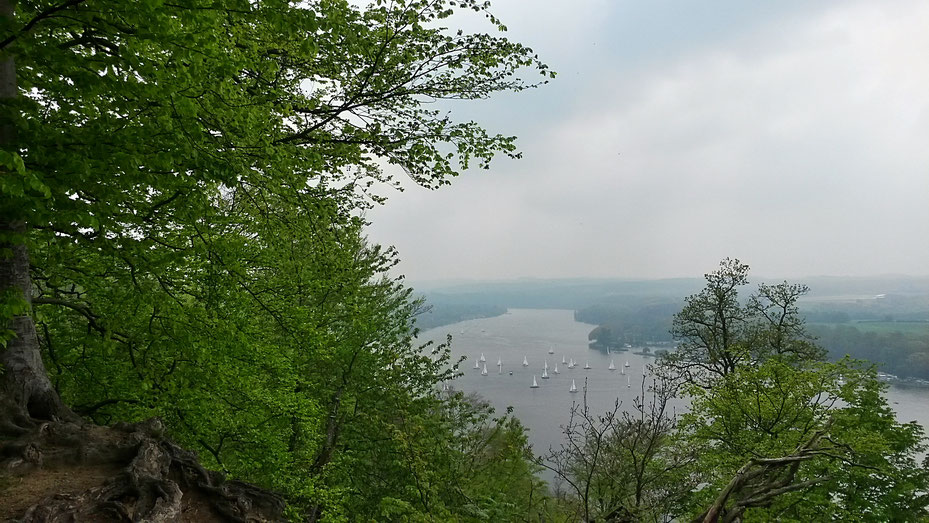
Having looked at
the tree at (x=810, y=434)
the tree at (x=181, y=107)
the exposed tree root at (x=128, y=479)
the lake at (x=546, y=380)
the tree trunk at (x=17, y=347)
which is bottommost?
the lake at (x=546, y=380)

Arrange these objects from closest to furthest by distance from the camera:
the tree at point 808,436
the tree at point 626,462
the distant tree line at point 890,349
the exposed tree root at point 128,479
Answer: the exposed tree root at point 128,479, the tree at point 626,462, the tree at point 808,436, the distant tree line at point 890,349

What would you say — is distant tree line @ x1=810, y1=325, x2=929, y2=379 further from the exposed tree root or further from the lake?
the exposed tree root

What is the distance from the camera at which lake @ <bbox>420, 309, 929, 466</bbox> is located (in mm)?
54566

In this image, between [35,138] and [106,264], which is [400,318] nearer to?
[106,264]

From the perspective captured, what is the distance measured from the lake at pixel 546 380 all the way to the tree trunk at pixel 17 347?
13661 mm

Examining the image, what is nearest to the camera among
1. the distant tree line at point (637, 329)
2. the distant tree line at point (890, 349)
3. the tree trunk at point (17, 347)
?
the tree trunk at point (17, 347)

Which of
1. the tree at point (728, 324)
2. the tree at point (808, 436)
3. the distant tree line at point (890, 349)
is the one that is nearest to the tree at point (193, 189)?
the tree at point (808, 436)

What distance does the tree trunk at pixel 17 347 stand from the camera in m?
4.96

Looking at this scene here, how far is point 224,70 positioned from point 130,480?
12.1 feet

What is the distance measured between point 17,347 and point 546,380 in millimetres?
93781

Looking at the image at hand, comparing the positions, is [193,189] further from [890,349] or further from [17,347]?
[890,349]

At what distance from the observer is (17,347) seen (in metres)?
5.39

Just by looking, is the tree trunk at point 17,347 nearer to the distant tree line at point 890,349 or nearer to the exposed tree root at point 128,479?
the exposed tree root at point 128,479

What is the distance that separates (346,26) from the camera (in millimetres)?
6621
